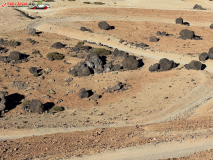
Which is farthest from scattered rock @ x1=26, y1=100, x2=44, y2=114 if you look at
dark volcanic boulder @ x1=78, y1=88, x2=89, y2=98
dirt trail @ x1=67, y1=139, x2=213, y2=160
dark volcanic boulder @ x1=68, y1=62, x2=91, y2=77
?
dirt trail @ x1=67, y1=139, x2=213, y2=160

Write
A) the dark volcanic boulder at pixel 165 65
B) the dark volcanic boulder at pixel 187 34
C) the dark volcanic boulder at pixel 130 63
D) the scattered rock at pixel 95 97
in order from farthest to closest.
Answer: the dark volcanic boulder at pixel 187 34, the dark volcanic boulder at pixel 130 63, the dark volcanic boulder at pixel 165 65, the scattered rock at pixel 95 97

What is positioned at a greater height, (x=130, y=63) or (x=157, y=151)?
(x=130, y=63)

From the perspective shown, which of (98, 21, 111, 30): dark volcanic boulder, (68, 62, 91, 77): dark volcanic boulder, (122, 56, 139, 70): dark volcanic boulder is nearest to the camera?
(68, 62, 91, 77): dark volcanic boulder

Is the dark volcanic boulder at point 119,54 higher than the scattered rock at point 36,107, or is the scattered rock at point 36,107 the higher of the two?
the dark volcanic boulder at point 119,54

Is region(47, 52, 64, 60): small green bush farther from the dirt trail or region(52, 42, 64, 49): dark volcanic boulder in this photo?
the dirt trail

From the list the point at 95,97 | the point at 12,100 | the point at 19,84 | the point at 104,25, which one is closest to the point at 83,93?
the point at 95,97

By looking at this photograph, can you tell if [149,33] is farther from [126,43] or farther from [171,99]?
[171,99]

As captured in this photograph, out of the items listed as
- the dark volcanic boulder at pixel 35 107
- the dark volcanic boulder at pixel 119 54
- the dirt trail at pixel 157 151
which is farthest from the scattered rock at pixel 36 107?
the dark volcanic boulder at pixel 119 54

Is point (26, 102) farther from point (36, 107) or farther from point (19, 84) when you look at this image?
point (19, 84)

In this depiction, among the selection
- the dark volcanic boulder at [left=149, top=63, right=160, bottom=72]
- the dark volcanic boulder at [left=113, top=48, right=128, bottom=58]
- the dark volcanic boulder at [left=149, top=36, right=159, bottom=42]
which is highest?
the dark volcanic boulder at [left=149, top=36, right=159, bottom=42]

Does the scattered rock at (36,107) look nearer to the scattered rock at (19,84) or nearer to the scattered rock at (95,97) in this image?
the scattered rock at (19,84)
